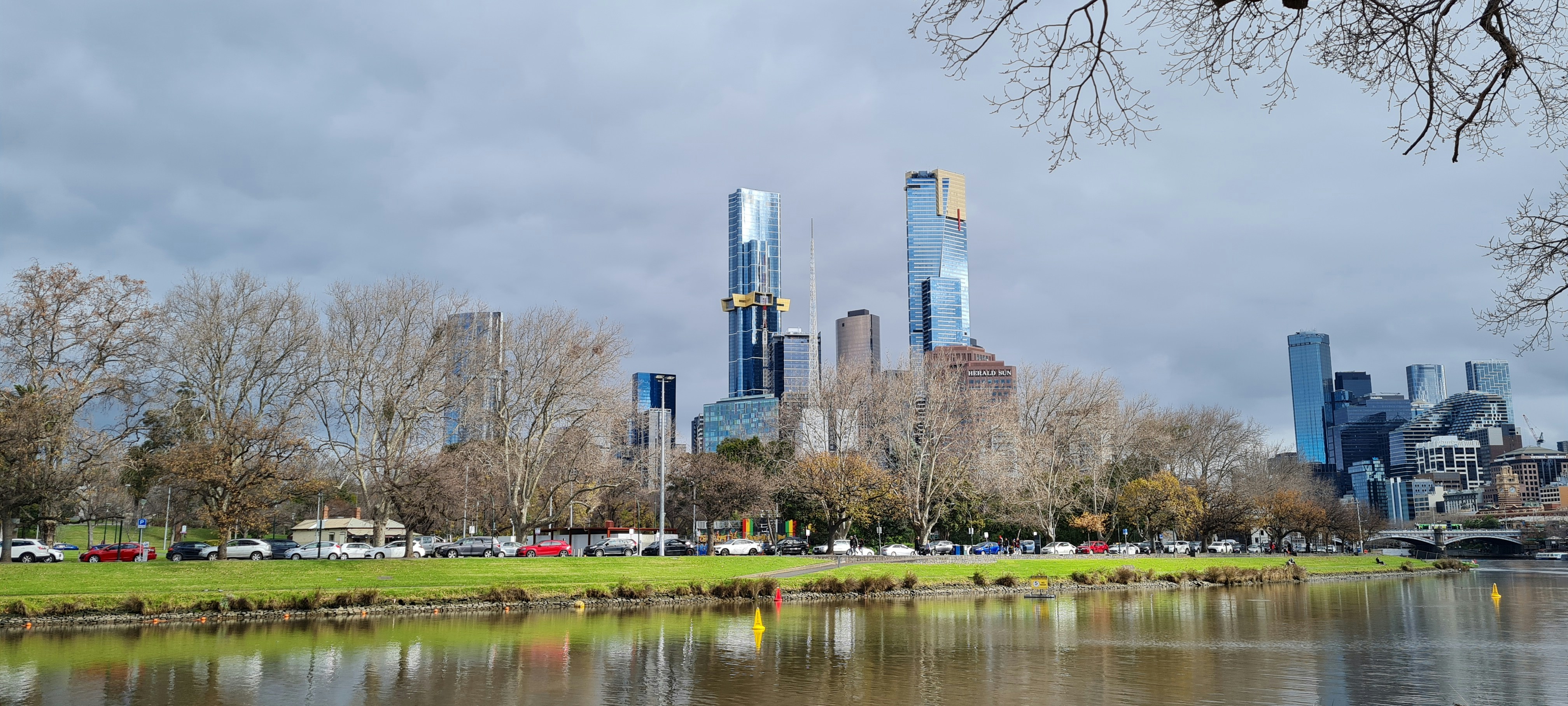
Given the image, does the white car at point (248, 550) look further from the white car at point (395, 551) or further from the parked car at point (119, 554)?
the white car at point (395, 551)

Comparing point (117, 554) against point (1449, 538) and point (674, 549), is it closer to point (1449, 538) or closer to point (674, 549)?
point (674, 549)

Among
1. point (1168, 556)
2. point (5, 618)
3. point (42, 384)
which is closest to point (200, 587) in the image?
point (5, 618)

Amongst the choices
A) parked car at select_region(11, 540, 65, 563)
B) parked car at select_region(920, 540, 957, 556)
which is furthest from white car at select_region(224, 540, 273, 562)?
parked car at select_region(920, 540, 957, 556)

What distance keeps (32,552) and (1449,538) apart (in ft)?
584

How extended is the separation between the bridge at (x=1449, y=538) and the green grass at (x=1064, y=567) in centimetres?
7279

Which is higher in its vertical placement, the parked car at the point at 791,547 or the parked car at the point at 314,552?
the parked car at the point at 314,552

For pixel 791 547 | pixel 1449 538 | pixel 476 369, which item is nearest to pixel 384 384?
pixel 476 369

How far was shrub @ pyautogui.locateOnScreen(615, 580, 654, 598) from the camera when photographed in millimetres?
46438

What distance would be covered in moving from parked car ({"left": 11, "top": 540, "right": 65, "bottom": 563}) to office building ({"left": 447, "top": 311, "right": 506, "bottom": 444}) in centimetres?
2308

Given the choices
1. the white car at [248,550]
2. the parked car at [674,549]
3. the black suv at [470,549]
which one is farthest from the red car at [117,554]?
the parked car at [674,549]

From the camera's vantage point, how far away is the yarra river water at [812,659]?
21.0m

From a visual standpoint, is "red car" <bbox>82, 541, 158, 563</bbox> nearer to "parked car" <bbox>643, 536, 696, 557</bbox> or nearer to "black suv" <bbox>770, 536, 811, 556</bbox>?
"parked car" <bbox>643, 536, 696, 557</bbox>

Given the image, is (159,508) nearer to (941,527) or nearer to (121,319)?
(121,319)

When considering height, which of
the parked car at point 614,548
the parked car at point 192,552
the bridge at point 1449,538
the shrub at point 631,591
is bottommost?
the bridge at point 1449,538
